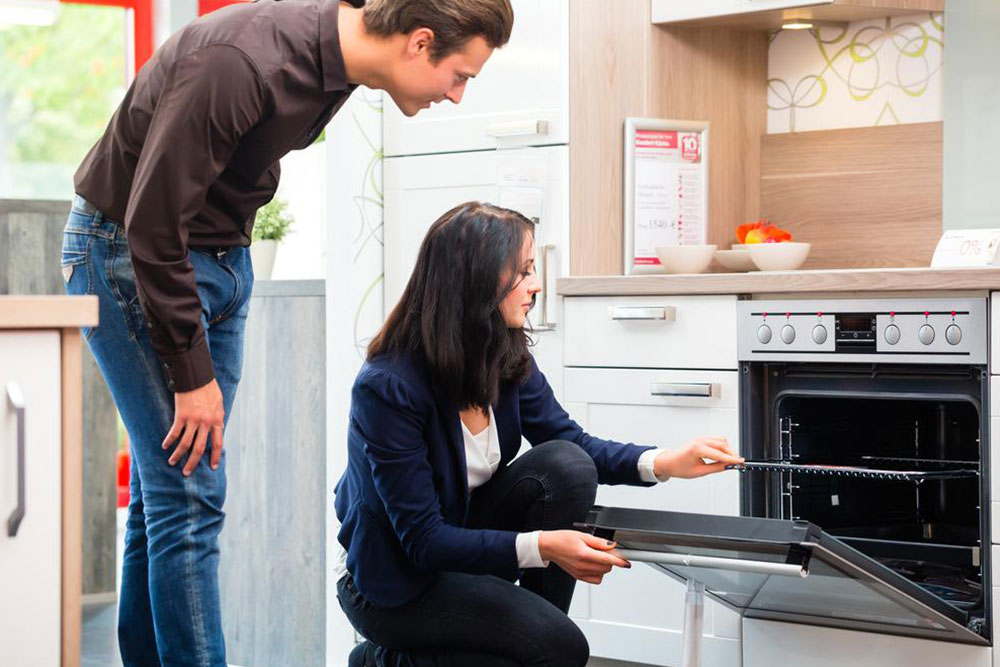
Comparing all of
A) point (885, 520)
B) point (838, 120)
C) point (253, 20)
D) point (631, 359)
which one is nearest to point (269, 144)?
point (253, 20)

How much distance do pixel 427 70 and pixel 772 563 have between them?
878mm

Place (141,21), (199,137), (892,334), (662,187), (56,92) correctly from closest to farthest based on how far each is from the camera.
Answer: (199,137), (892,334), (662,187), (141,21), (56,92)

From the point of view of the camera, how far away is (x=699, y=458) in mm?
2080

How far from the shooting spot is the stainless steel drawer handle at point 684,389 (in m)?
2.66

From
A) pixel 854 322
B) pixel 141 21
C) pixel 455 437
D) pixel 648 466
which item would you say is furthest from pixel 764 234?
pixel 141 21

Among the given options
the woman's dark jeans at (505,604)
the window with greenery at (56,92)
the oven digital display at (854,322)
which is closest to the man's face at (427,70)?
the woman's dark jeans at (505,604)

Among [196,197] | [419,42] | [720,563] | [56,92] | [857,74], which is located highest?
[56,92]

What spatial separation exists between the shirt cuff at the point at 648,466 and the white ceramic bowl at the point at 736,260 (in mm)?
997

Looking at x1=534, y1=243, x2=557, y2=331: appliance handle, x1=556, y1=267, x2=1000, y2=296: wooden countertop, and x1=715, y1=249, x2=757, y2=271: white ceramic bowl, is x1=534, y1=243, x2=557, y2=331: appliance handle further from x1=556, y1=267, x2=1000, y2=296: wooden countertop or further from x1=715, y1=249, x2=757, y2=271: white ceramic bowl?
x1=715, y1=249, x2=757, y2=271: white ceramic bowl

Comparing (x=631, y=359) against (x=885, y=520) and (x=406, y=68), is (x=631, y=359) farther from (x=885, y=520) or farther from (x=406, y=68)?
(x=406, y=68)

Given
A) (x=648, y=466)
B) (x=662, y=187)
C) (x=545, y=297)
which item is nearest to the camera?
(x=648, y=466)

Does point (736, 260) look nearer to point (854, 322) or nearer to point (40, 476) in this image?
point (854, 322)

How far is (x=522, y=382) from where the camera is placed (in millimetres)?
2207

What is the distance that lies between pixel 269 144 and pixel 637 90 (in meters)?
1.35
